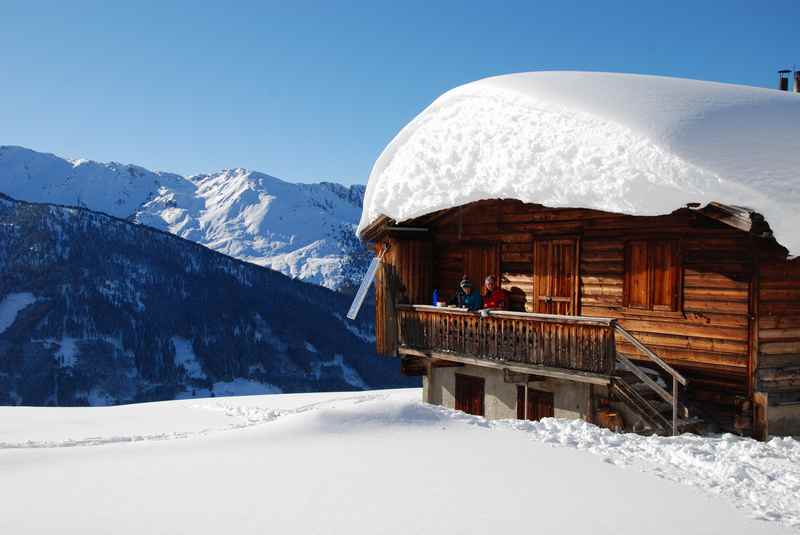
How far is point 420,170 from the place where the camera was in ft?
56.5

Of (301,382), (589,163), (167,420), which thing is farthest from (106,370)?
(589,163)

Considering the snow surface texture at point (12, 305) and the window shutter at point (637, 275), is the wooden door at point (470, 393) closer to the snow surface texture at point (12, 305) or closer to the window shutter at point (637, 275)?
the window shutter at point (637, 275)

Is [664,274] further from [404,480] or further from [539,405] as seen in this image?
[404,480]

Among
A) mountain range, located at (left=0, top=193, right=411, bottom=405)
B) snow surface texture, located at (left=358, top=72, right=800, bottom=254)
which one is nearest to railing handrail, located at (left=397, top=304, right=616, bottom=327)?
snow surface texture, located at (left=358, top=72, right=800, bottom=254)

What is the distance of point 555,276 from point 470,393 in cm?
377

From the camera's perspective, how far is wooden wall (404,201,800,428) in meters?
12.4

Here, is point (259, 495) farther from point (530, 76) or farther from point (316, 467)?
point (530, 76)

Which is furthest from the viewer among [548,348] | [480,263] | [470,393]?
[480,263]

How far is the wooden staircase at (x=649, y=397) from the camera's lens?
12125mm

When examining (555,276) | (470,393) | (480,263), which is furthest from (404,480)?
(480,263)

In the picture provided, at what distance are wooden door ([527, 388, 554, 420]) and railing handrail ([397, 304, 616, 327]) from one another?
1.91 metres

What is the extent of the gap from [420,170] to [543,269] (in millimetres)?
3943

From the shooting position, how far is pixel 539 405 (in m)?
15.4

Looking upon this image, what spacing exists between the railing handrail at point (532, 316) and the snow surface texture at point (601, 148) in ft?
6.65
